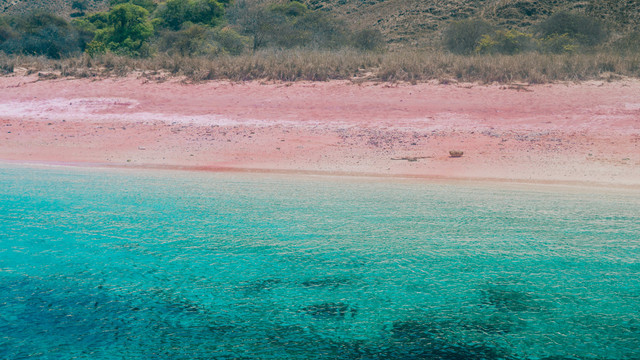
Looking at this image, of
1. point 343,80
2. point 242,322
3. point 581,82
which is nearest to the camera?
point 242,322

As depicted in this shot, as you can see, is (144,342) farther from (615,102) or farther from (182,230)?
(615,102)

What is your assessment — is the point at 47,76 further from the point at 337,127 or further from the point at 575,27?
the point at 575,27

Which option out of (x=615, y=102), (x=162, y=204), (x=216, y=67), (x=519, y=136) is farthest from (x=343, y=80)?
(x=162, y=204)

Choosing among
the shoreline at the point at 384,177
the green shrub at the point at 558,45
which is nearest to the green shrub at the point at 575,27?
the green shrub at the point at 558,45

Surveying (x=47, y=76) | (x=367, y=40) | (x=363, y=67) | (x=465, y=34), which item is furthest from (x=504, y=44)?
(x=47, y=76)

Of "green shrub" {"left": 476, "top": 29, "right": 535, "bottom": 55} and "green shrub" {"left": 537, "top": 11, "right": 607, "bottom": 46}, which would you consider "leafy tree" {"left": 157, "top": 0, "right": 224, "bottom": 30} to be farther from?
"green shrub" {"left": 537, "top": 11, "right": 607, "bottom": 46}

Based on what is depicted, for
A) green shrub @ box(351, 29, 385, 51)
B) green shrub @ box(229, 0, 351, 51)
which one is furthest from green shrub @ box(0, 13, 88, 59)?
green shrub @ box(351, 29, 385, 51)
